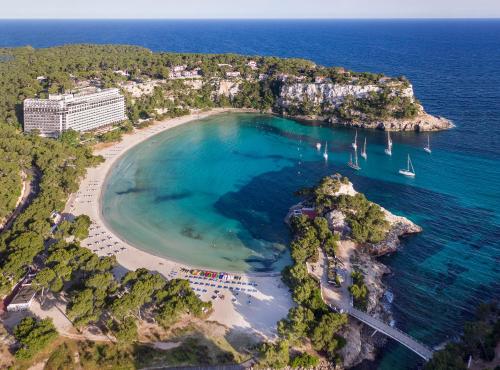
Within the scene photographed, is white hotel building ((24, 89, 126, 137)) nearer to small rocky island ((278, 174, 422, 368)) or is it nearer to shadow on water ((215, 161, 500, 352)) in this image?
shadow on water ((215, 161, 500, 352))

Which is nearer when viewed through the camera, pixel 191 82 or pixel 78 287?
pixel 78 287

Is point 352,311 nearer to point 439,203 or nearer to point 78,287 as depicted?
point 78,287

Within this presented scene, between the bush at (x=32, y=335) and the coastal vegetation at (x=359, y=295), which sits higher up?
the coastal vegetation at (x=359, y=295)

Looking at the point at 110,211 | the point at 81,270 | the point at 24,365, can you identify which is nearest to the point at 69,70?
the point at 110,211

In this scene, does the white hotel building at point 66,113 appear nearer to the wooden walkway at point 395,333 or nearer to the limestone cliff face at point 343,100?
the limestone cliff face at point 343,100

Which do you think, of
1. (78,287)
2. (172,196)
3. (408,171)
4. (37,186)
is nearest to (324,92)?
(408,171)

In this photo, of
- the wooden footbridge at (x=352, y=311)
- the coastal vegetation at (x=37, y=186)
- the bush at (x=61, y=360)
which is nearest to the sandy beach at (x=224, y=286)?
the coastal vegetation at (x=37, y=186)
